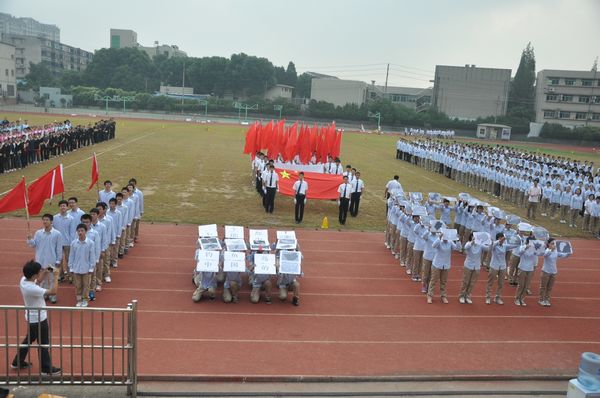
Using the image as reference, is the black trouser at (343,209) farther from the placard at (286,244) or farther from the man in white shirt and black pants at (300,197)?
the placard at (286,244)

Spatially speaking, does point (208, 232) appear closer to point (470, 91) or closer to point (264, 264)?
point (264, 264)

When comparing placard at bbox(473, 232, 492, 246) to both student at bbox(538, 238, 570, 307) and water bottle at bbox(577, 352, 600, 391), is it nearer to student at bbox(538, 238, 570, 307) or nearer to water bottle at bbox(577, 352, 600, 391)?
student at bbox(538, 238, 570, 307)

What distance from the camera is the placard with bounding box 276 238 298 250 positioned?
32.9 ft

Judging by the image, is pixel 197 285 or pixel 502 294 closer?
pixel 197 285

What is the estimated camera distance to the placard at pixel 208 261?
30.0 feet

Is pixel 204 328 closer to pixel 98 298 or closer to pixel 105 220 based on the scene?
pixel 98 298

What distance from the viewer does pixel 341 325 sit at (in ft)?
28.6

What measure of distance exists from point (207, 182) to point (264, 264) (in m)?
13.5

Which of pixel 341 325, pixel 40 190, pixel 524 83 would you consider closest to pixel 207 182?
pixel 40 190

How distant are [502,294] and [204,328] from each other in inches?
255

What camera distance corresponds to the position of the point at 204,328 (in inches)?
324

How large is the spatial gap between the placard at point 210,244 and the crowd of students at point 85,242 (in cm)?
178

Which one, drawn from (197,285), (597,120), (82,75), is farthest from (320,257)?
(82,75)

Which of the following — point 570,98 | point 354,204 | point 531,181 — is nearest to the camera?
point 354,204
